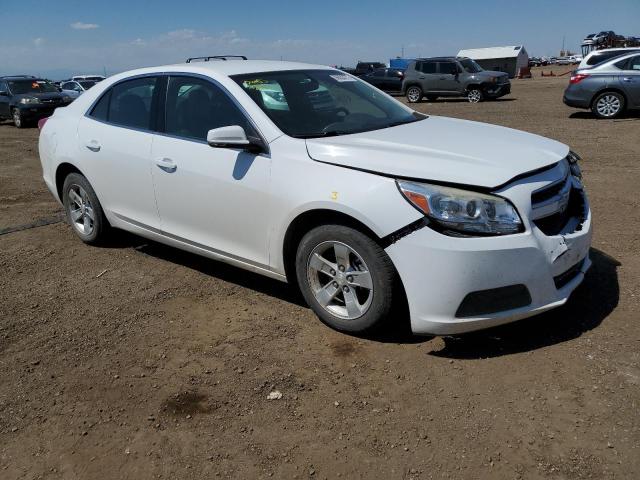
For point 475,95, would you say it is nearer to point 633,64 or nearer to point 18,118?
point 633,64

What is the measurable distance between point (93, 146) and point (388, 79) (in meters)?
23.2

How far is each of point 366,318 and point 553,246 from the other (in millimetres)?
1111

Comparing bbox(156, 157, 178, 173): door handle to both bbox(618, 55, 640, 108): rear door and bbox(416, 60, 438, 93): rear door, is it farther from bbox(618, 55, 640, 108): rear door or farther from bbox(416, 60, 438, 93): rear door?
bbox(416, 60, 438, 93): rear door

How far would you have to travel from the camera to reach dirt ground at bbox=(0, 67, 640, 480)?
101 inches

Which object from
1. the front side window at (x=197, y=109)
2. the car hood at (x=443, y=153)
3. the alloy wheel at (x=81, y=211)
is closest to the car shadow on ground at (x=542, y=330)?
the car hood at (x=443, y=153)

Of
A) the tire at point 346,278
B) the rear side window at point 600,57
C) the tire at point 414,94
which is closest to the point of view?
the tire at point 346,278

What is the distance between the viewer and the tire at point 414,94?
2242cm

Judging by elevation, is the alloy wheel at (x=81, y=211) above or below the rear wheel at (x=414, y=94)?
above

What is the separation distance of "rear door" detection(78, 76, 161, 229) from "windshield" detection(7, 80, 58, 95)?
672 inches

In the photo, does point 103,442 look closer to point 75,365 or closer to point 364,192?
point 75,365

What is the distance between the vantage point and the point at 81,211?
18.0 ft

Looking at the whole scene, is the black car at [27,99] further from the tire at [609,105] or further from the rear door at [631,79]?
the rear door at [631,79]

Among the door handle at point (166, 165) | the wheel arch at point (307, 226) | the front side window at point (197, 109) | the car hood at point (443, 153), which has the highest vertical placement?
the front side window at point (197, 109)

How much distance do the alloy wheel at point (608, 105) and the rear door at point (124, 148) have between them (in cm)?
1225
